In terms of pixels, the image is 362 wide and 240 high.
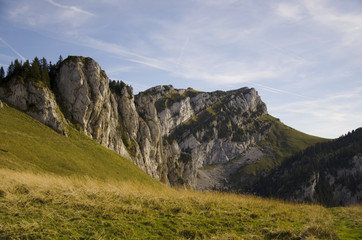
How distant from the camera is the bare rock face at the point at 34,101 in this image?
6191 cm

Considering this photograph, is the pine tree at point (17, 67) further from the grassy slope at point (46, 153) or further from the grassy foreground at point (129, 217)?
the grassy foreground at point (129, 217)

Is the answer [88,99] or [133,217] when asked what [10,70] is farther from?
[133,217]

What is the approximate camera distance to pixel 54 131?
5962 centimetres

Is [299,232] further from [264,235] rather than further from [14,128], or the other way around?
[14,128]

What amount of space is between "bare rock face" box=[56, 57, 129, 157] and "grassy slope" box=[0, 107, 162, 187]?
2033cm

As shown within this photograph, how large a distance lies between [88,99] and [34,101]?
65.3 ft

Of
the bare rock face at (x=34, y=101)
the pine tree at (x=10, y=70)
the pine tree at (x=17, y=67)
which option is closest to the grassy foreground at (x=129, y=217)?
the bare rock face at (x=34, y=101)

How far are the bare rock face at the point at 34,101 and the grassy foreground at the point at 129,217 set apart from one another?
5211 centimetres

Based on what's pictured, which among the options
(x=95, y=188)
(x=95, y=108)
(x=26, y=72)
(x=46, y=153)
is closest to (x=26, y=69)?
(x=26, y=72)

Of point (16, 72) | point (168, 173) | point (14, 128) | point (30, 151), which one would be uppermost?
point (16, 72)

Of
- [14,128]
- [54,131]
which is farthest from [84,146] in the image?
[14,128]

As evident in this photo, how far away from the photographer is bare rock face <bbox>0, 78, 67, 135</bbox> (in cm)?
6191

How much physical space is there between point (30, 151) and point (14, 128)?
10837 mm

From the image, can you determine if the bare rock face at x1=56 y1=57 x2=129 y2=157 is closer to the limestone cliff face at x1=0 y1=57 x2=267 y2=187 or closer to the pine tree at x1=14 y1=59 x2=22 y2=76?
the limestone cliff face at x1=0 y1=57 x2=267 y2=187
